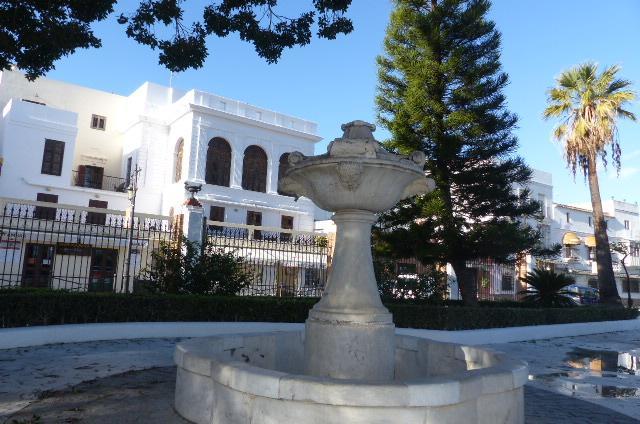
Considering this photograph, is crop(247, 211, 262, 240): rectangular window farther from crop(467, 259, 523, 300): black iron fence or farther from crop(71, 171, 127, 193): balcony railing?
crop(467, 259, 523, 300): black iron fence

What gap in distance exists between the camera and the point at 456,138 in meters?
12.8

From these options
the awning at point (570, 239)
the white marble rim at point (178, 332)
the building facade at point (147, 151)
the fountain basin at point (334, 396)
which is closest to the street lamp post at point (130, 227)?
the building facade at point (147, 151)

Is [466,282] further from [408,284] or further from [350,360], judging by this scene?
[350,360]

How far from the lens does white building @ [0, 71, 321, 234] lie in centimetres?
2456

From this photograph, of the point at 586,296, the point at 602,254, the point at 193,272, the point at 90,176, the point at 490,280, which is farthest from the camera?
the point at 90,176

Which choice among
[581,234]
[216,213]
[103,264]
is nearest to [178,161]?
[216,213]

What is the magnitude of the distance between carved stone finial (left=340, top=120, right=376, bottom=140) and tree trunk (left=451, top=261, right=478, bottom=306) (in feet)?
31.0

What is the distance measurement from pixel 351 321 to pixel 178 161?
24.8 meters

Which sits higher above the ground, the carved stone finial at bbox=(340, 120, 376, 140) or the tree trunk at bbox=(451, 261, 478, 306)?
the carved stone finial at bbox=(340, 120, 376, 140)

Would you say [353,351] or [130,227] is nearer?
[353,351]

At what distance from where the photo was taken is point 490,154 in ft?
43.5

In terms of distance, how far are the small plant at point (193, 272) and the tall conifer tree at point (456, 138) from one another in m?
4.62

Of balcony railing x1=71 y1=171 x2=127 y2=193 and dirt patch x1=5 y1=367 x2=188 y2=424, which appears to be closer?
dirt patch x1=5 y1=367 x2=188 y2=424

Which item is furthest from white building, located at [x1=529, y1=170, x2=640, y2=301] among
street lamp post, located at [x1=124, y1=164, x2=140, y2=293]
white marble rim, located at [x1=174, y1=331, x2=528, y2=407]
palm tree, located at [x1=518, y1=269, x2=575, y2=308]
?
white marble rim, located at [x1=174, y1=331, x2=528, y2=407]
